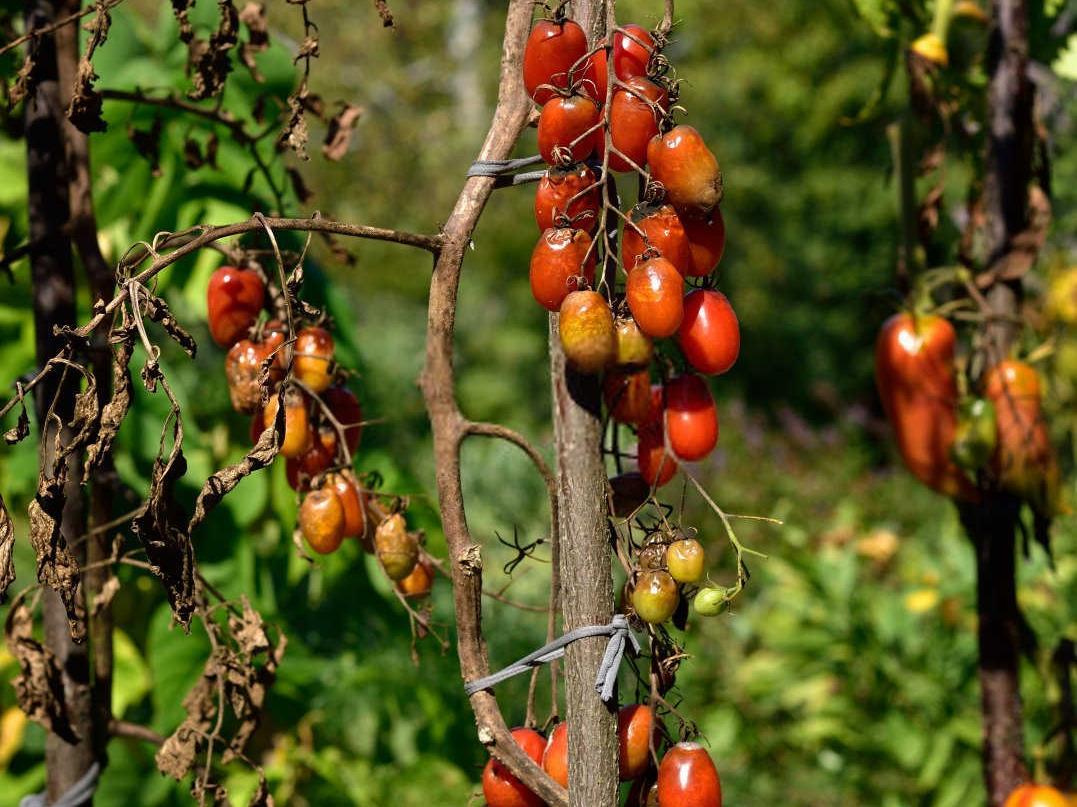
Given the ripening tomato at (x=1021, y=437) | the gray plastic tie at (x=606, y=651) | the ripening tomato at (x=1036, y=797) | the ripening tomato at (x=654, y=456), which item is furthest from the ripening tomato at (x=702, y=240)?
the ripening tomato at (x=1036, y=797)

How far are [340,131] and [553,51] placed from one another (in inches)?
15.0

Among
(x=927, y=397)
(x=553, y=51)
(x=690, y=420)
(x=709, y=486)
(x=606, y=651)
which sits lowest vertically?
(x=709, y=486)

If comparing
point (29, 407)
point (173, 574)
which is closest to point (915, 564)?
point (29, 407)

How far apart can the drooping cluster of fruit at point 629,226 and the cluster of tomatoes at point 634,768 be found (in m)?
0.17

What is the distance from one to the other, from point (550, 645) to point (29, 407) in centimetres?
73

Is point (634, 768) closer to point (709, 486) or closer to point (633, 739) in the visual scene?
point (633, 739)

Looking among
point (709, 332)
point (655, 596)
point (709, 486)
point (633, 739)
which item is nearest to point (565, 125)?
point (709, 332)

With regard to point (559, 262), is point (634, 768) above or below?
below

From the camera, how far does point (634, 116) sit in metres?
0.69

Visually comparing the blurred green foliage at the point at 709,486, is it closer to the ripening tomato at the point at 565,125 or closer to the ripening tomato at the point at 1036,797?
the ripening tomato at the point at 565,125

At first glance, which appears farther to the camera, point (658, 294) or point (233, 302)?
point (233, 302)

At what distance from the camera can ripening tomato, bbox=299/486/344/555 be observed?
2.75 ft

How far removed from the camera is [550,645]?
0.73 meters

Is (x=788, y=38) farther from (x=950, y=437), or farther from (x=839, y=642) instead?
(x=950, y=437)
